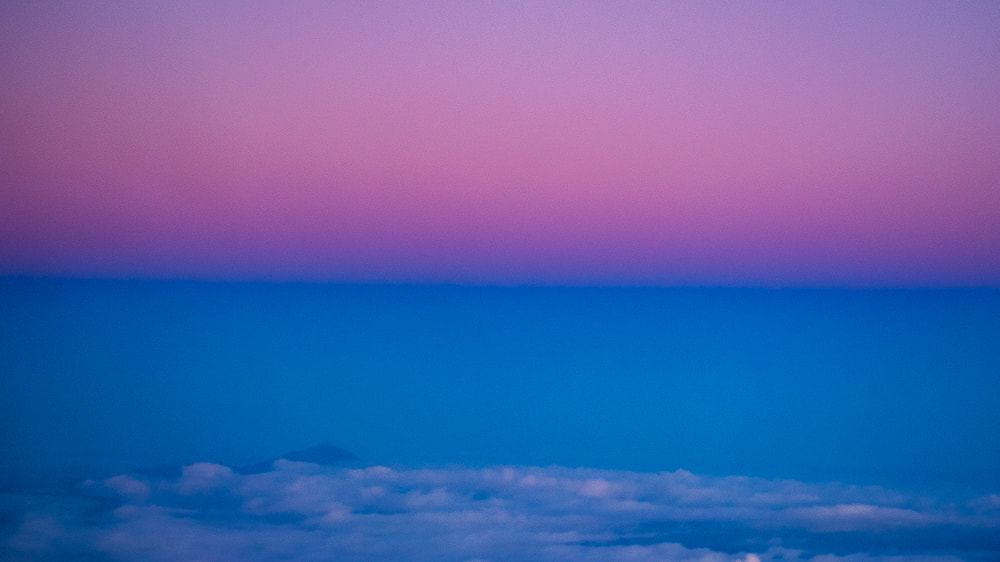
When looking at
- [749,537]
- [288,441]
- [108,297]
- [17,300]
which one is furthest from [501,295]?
[17,300]

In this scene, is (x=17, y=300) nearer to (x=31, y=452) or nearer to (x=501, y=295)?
(x=31, y=452)

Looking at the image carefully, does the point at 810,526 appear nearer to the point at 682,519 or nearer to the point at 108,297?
the point at 682,519

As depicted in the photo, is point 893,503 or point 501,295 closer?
point 893,503

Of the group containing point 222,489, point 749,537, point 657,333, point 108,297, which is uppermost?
point 108,297

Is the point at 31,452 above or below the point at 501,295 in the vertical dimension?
below
